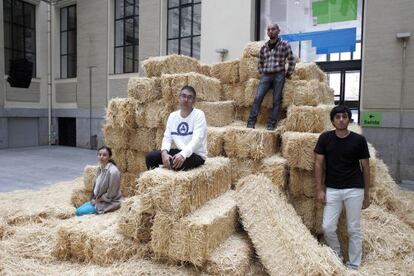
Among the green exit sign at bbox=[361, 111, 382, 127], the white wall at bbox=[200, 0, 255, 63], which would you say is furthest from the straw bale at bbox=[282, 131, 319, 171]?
the white wall at bbox=[200, 0, 255, 63]

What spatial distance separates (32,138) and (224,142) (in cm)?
1427

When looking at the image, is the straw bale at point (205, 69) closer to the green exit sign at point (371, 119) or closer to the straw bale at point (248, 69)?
the straw bale at point (248, 69)

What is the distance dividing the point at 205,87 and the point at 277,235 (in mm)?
3437

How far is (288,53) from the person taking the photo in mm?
6195

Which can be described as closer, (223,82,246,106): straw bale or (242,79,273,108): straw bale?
(242,79,273,108): straw bale

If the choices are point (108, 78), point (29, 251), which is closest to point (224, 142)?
point (29, 251)

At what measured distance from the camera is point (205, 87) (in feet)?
21.4

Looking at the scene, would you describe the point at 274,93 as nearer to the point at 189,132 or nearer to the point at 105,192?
the point at 189,132

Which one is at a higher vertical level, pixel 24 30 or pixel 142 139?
pixel 24 30

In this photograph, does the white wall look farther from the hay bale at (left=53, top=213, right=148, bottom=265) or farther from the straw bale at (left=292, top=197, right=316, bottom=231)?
the hay bale at (left=53, top=213, right=148, bottom=265)

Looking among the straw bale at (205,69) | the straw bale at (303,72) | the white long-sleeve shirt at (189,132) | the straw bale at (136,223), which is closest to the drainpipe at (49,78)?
the straw bale at (205,69)

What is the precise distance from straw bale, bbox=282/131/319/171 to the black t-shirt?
56 cm

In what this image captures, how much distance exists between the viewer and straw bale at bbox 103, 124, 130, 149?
21.6 feet

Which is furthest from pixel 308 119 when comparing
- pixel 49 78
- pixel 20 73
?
pixel 49 78
